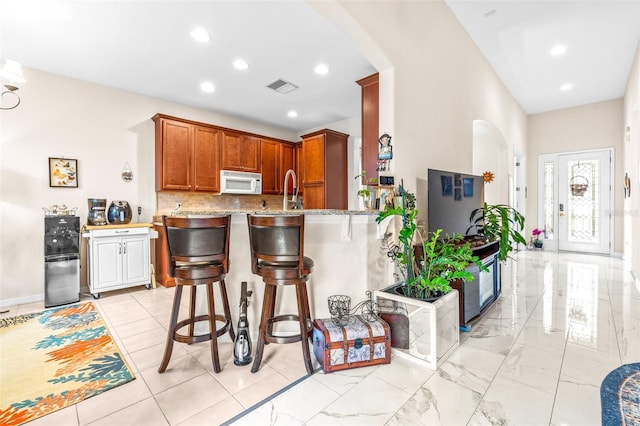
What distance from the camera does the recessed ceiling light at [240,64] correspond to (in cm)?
358

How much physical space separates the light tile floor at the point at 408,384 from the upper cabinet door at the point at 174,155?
7.71 ft

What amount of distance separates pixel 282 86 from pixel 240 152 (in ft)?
5.64

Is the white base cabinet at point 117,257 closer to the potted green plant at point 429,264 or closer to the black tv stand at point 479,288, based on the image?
the potted green plant at point 429,264

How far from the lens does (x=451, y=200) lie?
3.14 meters

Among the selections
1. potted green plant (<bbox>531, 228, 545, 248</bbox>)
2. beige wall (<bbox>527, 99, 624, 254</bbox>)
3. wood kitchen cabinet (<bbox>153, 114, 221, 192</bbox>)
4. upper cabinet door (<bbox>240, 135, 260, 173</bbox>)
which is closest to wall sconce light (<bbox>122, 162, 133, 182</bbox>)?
wood kitchen cabinet (<bbox>153, 114, 221, 192</bbox>)

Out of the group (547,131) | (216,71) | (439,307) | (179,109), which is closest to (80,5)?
(216,71)

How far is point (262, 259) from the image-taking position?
2023 mm

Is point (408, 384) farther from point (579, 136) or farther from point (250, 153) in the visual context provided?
point (579, 136)

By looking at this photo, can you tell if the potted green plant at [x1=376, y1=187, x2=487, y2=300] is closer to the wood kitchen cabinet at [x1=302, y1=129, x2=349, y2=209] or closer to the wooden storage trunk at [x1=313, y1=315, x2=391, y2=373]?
the wooden storage trunk at [x1=313, y1=315, x2=391, y2=373]

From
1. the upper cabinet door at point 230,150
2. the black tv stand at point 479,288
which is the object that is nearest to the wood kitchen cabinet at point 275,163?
the upper cabinet door at point 230,150

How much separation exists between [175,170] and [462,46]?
4.58m

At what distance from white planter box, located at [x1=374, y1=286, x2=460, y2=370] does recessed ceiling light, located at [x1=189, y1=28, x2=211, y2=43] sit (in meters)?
3.10

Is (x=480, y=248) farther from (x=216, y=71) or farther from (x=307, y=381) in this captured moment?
(x=216, y=71)

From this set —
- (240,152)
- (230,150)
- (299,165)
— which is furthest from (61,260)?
(299,165)
